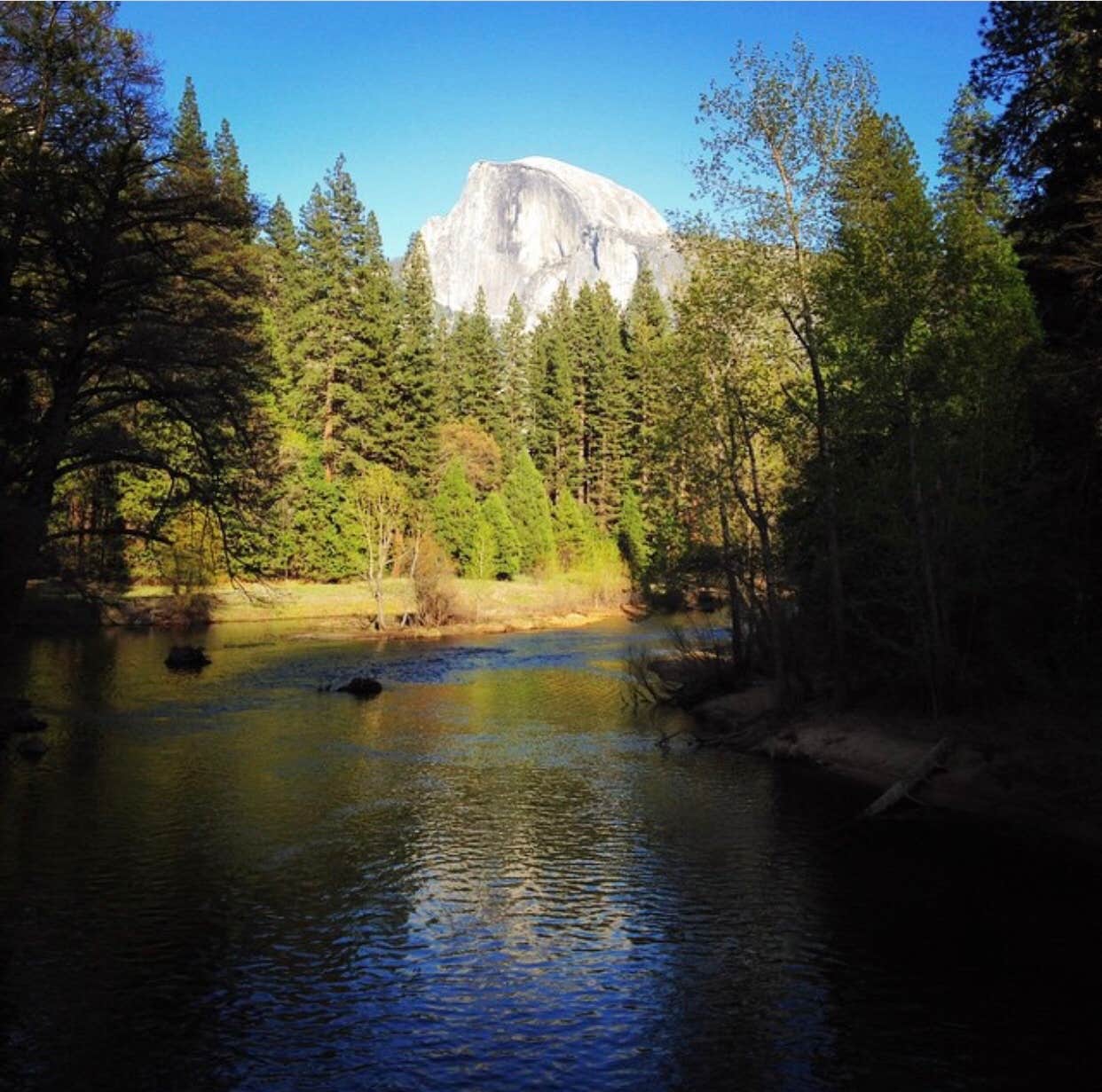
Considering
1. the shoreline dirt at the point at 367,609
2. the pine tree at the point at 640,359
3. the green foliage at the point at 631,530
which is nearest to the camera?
the shoreline dirt at the point at 367,609

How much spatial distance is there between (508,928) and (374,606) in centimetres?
5128

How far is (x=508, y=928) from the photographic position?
14375 millimetres

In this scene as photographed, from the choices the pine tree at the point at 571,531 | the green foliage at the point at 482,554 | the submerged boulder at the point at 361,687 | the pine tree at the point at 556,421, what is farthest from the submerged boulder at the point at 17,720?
the pine tree at the point at 556,421

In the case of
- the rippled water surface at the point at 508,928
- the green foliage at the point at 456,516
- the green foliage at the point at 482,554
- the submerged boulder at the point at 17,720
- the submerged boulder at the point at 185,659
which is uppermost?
the green foliage at the point at 456,516

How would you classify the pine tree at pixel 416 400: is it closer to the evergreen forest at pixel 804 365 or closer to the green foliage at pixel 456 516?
the green foliage at pixel 456 516

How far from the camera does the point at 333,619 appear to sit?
→ 61.2m

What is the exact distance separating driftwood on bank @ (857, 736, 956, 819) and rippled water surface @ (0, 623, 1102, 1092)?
2.64ft

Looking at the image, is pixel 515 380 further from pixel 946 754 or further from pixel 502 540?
pixel 946 754

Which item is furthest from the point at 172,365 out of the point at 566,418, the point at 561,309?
the point at 561,309

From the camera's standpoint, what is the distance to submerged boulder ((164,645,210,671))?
40750mm

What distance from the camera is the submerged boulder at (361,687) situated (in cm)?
3597

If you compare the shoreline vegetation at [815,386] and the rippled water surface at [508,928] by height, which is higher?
the shoreline vegetation at [815,386]

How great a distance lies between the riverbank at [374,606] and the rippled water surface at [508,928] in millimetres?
32047

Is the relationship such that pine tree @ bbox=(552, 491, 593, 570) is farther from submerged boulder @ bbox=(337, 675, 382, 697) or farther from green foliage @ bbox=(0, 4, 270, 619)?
green foliage @ bbox=(0, 4, 270, 619)
